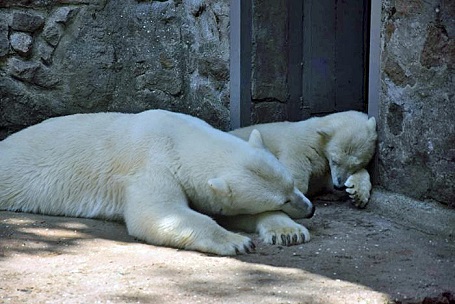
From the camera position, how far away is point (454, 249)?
3762mm

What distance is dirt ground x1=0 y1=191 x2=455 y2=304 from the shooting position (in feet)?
9.80

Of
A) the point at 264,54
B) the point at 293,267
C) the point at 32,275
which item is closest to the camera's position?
the point at 32,275

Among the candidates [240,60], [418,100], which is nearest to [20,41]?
[240,60]

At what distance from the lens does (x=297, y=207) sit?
3990 millimetres

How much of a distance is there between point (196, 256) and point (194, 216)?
0.25 m

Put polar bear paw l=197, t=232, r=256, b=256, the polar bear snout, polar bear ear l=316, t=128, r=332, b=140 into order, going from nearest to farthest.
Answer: polar bear paw l=197, t=232, r=256, b=256 → the polar bear snout → polar bear ear l=316, t=128, r=332, b=140

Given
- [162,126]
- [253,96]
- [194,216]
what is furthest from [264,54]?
[194,216]

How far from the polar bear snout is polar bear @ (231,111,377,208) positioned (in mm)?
589

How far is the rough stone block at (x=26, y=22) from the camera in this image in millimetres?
5273

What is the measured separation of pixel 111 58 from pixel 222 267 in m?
2.48

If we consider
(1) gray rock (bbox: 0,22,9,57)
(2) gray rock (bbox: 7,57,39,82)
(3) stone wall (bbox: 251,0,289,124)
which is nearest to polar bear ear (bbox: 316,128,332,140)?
(3) stone wall (bbox: 251,0,289,124)

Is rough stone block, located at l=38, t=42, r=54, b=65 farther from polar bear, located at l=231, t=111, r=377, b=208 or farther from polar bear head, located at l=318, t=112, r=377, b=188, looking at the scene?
polar bear head, located at l=318, t=112, r=377, b=188

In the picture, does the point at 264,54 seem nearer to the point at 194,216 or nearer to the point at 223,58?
the point at 223,58

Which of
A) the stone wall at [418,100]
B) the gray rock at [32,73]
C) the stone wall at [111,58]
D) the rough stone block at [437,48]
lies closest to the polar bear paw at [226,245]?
the stone wall at [418,100]
